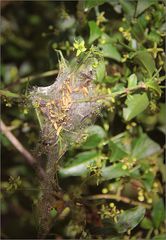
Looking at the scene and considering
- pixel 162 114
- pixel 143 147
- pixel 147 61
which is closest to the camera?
pixel 147 61

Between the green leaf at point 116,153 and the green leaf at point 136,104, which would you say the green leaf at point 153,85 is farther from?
the green leaf at point 116,153

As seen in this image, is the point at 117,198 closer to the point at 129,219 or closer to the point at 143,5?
the point at 129,219

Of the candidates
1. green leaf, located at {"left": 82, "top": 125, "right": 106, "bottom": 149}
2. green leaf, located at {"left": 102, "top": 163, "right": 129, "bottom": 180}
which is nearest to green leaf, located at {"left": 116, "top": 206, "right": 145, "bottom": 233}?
green leaf, located at {"left": 102, "top": 163, "right": 129, "bottom": 180}

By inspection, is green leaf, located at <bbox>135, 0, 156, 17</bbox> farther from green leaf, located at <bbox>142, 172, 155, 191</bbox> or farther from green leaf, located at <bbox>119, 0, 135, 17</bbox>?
green leaf, located at <bbox>142, 172, 155, 191</bbox>

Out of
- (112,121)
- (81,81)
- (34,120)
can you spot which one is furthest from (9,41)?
(81,81)

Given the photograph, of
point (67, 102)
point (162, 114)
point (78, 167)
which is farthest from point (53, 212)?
point (162, 114)

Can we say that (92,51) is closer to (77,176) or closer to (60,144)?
(60,144)
